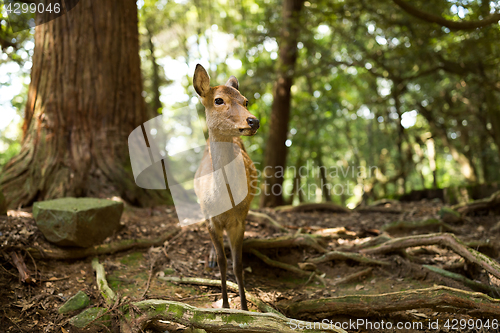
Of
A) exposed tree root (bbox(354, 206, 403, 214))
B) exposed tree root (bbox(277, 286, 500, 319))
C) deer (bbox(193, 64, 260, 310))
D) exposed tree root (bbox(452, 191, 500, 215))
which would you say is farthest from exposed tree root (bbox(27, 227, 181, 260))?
exposed tree root (bbox(452, 191, 500, 215))

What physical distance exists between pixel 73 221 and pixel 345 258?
342 cm

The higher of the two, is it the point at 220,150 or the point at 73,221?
the point at 220,150

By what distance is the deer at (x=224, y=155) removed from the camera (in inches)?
117

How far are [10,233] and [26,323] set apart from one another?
114cm

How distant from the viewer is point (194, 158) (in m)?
7.57

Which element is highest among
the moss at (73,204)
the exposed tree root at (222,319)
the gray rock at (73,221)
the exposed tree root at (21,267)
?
the moss at (73,204)

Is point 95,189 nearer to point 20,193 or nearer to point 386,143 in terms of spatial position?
point 20,193

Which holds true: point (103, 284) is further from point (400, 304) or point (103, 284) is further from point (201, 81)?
point (400, 304)

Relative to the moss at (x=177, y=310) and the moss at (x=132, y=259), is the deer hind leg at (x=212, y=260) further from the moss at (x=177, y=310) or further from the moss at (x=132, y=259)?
the moss at (x=177, y=310)

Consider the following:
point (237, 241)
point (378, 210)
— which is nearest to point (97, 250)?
point (237, 241)

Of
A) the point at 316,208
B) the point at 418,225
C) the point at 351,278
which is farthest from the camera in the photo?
the point at 316,208

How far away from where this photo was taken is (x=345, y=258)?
14.4 feet

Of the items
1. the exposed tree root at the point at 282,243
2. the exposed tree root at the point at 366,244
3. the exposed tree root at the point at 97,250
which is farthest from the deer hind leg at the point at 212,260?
the exposed tree root at the point at 366,244

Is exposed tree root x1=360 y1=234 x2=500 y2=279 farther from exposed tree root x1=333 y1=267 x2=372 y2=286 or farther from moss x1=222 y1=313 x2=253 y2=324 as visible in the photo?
moss x1=222 y1=313 x2=253 y2=324
